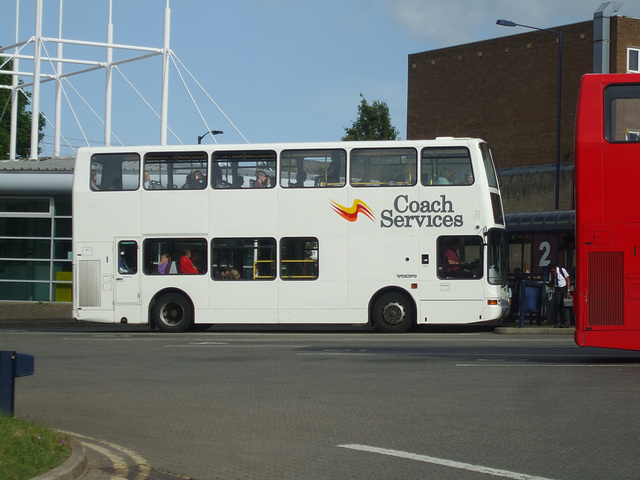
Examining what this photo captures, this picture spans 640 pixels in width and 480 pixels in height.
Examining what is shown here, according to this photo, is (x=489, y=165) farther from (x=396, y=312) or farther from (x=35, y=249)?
(x=35, y=249)

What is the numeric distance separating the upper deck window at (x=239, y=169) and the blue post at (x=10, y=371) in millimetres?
14290

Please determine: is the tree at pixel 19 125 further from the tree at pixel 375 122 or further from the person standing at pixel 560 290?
the person standing at pixel 560 290

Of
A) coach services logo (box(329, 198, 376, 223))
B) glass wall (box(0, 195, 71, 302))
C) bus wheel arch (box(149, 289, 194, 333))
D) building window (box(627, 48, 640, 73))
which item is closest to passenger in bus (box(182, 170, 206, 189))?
bus wheel arch (box(149, 289, 194, 333))

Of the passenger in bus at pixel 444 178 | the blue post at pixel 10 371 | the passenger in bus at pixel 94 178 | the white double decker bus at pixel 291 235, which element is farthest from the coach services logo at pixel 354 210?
the blue post at pixel 10 371

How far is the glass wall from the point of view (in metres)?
32.4

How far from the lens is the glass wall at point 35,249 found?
32.4 metres

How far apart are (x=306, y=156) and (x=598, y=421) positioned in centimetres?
1424

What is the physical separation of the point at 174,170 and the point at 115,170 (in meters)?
1.47

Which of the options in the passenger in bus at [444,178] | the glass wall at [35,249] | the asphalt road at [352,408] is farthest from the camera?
the glass wall at [35,249]

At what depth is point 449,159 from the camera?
21.8 meters

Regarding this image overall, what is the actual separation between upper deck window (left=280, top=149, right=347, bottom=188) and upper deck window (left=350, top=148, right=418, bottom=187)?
0.53m

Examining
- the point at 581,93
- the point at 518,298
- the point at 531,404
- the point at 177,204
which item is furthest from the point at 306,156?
the point at 531,404

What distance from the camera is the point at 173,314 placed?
22828mm

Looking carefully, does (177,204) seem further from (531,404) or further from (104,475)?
(104,475)
